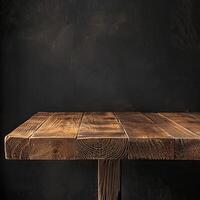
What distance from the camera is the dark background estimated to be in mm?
1878

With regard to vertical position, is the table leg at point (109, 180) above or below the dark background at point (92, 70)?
below

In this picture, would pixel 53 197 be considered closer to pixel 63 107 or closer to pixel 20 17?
pixel 63 107

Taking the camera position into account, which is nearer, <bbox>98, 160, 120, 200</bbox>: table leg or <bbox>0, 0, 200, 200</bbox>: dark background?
<bbox>98, 160, 120, 200</bbox>: table leg

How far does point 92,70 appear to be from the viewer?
189 centimetres

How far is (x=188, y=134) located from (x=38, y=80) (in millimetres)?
1083

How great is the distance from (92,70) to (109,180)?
84 centimetres

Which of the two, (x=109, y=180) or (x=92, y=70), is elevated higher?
(x=92, y=70)

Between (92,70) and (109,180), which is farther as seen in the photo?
(92,70)

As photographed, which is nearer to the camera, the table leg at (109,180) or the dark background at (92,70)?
the table leg at (109,180)

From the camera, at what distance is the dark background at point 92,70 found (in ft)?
6.16

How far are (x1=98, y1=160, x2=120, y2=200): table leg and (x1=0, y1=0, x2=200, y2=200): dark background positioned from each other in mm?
735

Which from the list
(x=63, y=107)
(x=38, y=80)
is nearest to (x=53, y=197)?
(x=63, y=107)

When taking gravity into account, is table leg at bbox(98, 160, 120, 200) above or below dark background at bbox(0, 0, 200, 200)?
below

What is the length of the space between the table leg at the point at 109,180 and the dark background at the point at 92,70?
73 centimetres
